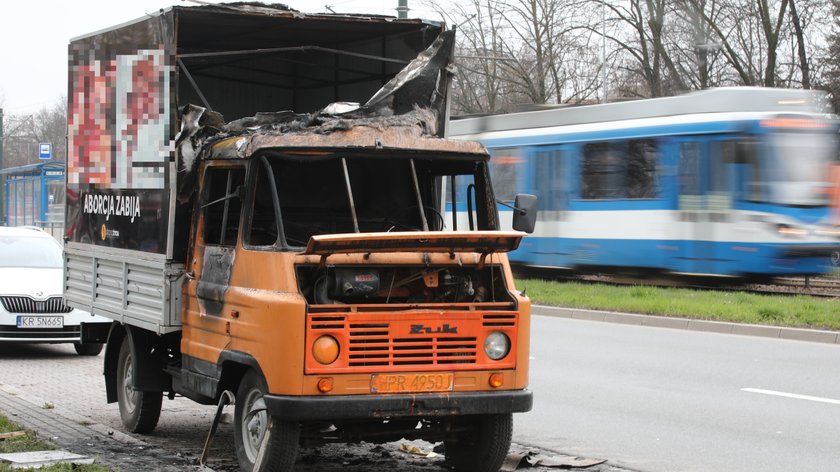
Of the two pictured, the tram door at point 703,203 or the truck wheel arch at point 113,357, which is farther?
the tram door at point 703,203

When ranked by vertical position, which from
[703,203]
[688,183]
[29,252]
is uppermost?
[688,183]

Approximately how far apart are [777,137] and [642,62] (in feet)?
69.8

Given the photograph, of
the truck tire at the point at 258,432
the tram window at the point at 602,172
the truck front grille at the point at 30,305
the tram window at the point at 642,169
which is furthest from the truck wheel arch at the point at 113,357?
the tram window at the point at 602,172

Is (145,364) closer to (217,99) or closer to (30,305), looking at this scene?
(217,99)

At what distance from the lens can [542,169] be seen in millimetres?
24766

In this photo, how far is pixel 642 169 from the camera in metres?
22.3

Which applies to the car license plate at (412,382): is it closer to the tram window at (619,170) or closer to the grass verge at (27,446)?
the grass verge at (27,446)

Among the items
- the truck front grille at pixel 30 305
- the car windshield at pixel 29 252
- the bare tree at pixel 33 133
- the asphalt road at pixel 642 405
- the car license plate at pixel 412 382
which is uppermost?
the bare tree at pixel 33 133

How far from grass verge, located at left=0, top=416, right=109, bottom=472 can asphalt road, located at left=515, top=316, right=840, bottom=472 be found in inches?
134

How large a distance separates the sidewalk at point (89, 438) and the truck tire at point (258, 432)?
0.60 metres

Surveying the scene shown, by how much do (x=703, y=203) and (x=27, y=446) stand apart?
15.8m

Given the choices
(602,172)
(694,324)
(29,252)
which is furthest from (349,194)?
(602,172)

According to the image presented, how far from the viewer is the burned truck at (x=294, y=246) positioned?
6.38 metres

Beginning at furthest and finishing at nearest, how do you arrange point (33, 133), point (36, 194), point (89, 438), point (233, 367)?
point (33, 133), point (36, 194), point (89, 438), point (233, 367)
